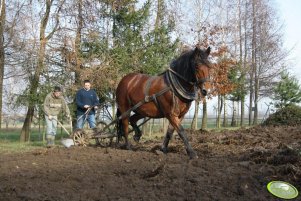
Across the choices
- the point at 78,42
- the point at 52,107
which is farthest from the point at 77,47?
the point at 52,107

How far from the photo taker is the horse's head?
7.16 m

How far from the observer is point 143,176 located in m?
5.46

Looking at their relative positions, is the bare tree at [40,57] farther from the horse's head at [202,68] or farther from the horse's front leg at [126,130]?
the horse's head at [202,68]

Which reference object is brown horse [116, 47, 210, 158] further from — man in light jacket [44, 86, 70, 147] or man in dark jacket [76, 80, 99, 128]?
man in light jacket [44, 86, 70, 147]

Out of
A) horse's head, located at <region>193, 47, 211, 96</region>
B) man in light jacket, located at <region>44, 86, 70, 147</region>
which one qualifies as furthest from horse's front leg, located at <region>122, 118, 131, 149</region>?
horse's head, located at <region>193, 47, 211, 96</region>

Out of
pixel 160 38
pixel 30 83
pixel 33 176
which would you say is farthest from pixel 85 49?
pixel 33 176

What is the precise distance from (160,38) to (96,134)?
11569 millimetres

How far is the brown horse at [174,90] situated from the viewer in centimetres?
725

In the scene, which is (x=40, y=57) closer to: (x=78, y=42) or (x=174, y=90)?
(x=78, y=42)

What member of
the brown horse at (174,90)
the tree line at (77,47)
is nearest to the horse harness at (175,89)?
the brown horse at (174,90)

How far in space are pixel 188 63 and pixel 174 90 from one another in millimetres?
585

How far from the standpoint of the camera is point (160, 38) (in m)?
20.0

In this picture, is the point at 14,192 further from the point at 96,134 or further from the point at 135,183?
the point at 96,134

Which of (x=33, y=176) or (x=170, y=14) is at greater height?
(x=170, y=14)
